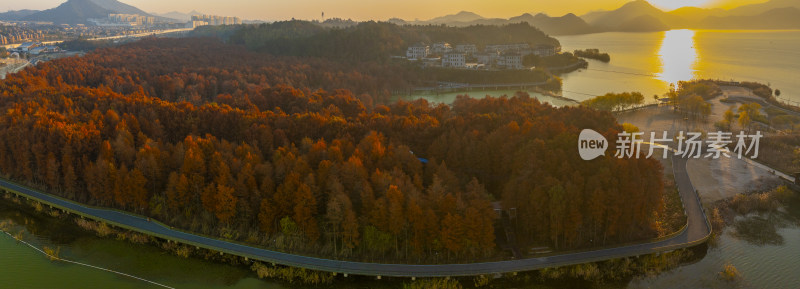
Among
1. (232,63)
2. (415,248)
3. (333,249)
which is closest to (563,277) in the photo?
(415,248)

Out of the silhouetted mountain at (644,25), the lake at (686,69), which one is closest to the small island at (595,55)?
the lake at (686,69)

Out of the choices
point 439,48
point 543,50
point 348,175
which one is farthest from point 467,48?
point 348,175

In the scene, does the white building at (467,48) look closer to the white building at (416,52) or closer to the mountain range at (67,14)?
the white building at (416,52)

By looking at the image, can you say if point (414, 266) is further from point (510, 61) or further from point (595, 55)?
point (595, 55)

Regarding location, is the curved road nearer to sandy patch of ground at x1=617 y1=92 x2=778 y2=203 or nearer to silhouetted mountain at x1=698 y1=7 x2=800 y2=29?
sandy patch of ground at x1=617 y1=92 x2=778 y2=203

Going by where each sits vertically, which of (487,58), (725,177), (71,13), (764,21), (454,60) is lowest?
(725,177)

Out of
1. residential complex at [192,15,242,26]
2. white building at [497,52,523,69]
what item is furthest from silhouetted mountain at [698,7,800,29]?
residential complex at [192,15,242,26]
